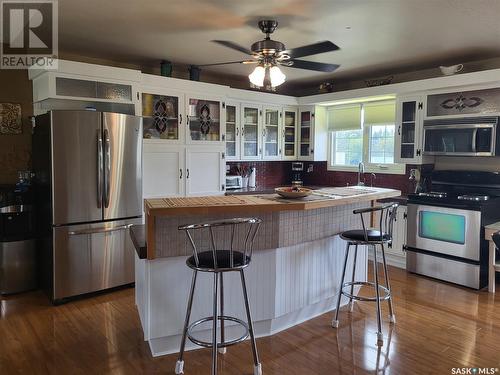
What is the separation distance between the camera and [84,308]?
136 inches

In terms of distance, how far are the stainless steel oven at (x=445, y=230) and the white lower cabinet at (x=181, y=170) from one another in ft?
7.77

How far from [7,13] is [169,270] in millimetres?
2474

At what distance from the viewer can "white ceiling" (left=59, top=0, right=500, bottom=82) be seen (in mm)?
2879

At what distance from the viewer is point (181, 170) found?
4.56 metres

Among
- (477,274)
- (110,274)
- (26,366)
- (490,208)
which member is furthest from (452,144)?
(26,366)

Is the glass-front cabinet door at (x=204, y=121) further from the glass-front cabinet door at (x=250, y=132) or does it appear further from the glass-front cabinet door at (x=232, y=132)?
the glass-front cabinet door at (x=250, y=132)

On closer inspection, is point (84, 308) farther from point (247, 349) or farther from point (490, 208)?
point (490, 208)

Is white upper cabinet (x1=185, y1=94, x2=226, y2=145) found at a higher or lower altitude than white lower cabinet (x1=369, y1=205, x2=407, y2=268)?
higher

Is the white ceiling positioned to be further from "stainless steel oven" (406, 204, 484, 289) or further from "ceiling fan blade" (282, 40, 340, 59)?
"stainless steel oven" (406, 204, 484, 289)

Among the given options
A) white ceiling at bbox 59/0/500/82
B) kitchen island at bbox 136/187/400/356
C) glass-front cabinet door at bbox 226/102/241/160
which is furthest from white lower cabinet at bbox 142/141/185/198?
kitchen island at bbox 136/187/400/356

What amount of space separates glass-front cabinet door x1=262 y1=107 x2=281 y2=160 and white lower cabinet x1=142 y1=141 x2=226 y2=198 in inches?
41.7

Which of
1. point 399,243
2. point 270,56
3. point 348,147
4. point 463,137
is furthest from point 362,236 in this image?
point 348,147

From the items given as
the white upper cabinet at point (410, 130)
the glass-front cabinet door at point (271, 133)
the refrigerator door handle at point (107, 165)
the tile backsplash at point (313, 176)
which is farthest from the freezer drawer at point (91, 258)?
the white upper cabinet at point (410, 130)

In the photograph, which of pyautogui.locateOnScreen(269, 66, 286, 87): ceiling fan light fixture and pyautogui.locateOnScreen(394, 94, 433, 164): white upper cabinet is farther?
pyautogui.locateOnScreen(394, 94, 433, 164): white upper cabinet
